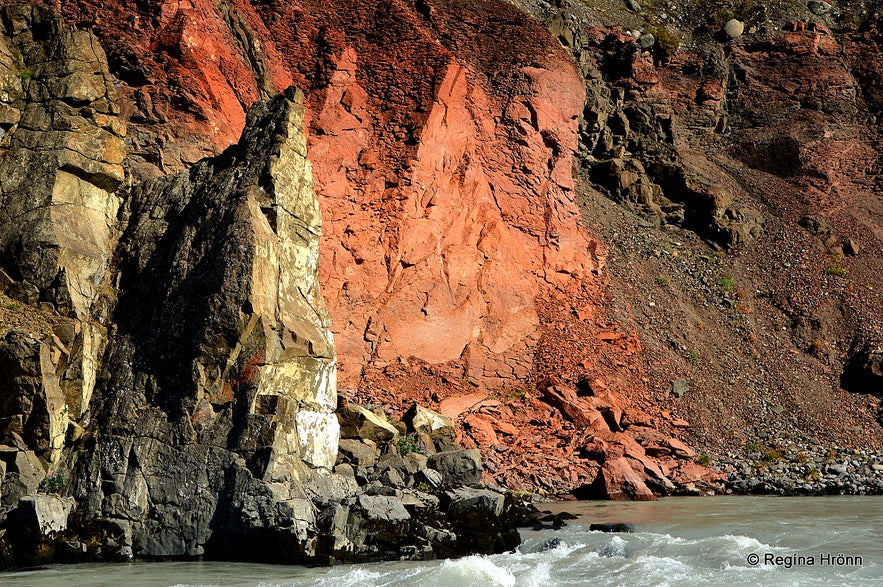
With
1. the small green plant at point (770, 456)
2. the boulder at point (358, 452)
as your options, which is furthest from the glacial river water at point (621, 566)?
the small green plant at point (770, 456)

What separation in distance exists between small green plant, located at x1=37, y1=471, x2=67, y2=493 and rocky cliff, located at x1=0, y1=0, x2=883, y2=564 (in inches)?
12.0

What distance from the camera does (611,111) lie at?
1400 inches

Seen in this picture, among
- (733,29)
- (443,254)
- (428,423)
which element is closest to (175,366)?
(428,423)

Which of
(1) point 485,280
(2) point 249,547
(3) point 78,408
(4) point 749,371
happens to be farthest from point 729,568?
(4) point 749,371

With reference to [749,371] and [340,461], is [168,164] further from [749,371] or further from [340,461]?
[749,371]

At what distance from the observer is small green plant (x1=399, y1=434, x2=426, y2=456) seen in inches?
712

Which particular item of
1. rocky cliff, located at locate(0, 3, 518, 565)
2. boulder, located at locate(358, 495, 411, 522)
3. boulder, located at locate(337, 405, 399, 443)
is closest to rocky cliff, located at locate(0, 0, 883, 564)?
rocky cliff, located at locate(0, 3, 518, 565)

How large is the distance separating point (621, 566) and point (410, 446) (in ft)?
21.8

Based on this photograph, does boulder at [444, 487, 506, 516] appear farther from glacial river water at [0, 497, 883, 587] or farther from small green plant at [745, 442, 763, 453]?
small green plant at [745, 442, 763, 453]

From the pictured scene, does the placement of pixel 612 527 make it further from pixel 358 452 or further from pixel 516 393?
pixel 516 393

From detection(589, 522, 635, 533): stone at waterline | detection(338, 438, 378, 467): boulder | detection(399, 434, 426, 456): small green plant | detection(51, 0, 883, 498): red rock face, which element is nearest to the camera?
detection(589, 522, 635, 533): stone at waterline

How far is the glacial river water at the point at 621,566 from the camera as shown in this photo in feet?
37.1

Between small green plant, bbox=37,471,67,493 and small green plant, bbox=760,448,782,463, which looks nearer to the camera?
small green plant, bbox=37,471,67,493

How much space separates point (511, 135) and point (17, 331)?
16.6m
